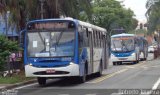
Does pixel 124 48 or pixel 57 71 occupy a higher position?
pixel 124 48

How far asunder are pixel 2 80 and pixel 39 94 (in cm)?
621

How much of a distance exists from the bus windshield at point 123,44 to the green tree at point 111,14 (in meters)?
46.9

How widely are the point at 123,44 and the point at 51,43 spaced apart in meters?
29.5

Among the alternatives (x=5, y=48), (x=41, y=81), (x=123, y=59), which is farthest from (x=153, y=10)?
(x=41, y=81)

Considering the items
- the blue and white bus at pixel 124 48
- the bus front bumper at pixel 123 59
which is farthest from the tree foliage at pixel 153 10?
the bus front bumper at pixel 123 59

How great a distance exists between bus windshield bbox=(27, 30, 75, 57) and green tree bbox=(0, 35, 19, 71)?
2.65 metres

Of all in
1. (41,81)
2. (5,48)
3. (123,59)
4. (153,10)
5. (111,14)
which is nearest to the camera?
(41,81)

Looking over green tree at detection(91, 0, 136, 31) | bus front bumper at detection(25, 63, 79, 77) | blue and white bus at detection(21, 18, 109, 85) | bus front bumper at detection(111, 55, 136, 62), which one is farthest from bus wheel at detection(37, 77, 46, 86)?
green tree at detection(91, 0, 136, 31)

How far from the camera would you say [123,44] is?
5203 centimetres

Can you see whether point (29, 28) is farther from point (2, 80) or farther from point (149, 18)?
point (149, 18)

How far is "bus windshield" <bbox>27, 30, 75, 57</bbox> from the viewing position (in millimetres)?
23016

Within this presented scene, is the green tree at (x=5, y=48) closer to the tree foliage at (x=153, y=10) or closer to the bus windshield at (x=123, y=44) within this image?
the bus windshield at (x=123, y=44)

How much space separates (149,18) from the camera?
3698 inches

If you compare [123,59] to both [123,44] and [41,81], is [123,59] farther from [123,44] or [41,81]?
[41,81]
